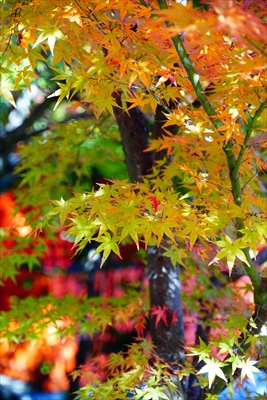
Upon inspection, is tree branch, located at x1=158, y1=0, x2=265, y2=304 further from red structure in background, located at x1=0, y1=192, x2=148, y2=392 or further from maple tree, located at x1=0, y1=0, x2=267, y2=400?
red structure in background, located at x1=0, y1=192, x2=148, y2=392

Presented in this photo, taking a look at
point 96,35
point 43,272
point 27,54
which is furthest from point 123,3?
point 43,272

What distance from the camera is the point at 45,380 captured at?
15.9 ft

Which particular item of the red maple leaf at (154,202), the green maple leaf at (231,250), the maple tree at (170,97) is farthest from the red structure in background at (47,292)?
the green maple leaf at (231,250)

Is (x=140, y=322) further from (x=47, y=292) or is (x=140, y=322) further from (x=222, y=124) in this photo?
(x=47, y=292)

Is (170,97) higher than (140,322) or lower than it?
higher

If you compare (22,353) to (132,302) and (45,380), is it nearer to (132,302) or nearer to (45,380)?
(45,380)

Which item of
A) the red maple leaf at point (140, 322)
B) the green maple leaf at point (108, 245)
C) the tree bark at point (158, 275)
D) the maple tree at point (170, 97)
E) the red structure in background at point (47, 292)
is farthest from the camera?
the red structure in background at point (47, 292)

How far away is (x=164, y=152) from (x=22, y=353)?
10.8 ft

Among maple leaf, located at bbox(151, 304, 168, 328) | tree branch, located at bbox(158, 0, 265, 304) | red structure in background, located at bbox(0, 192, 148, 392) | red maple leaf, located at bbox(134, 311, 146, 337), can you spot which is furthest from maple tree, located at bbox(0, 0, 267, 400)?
red structure in background, located at bbox(0, 192, 148, 392)

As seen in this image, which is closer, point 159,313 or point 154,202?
point 154,202

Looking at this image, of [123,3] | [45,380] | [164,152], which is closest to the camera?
[123,3]

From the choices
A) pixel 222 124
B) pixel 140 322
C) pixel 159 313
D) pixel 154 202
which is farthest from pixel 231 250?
pixel 140 322

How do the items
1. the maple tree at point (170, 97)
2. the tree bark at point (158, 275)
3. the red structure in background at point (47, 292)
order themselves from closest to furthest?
the maple tree at point (170, 97)
the tree bark at point (158, 275)
the red structure in background at point (47, 292)

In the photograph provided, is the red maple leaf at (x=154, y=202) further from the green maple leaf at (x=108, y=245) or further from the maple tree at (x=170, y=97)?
the green maple leaf at (x=108, y=245)
